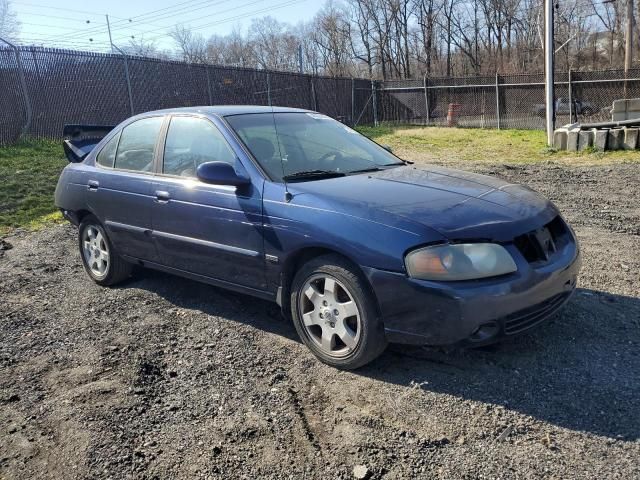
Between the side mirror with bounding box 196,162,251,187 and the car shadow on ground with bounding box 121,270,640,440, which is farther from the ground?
the side mirror with bounding box 196,162,251,187

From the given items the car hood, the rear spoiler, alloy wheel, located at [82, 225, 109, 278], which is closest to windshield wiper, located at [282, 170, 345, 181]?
the car hood

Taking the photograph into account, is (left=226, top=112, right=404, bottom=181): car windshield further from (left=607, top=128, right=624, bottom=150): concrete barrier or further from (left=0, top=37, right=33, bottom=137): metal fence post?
(left=0, top=37, right=33, bottom=137): metal fence post

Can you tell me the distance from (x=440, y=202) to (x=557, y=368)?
1.19m

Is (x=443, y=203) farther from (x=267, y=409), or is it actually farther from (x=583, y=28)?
(x=583, y=28)

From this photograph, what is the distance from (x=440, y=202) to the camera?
3521 mm

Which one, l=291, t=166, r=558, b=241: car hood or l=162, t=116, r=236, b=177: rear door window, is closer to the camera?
l=291, t=166, r=558, b=241: car hood

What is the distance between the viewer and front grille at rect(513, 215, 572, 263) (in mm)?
3379

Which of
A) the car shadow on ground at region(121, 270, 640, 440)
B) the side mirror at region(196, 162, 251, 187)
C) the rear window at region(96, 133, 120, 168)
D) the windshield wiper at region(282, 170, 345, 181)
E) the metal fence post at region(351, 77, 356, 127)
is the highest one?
the metal fence post at region(351, 77, 356, 127)

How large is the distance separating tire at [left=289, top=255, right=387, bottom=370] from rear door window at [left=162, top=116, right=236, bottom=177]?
1.12 m

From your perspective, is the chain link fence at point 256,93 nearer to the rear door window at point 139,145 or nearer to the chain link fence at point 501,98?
the chain link fence at point 501,98

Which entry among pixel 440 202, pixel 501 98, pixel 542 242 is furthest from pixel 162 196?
pixel 501 98

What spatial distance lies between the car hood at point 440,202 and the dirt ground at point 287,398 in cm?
84

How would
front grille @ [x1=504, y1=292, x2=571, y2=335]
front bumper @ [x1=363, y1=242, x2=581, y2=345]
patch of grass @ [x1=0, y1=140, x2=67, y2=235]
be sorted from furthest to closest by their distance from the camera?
patch of grass @ [x1=0, y1=140, x2=67, y2=235] → front grille @ [x1=504, y1=292, x2=571, y2=335] → front bumper @ [x1=363, y1=242, x2=581, y2=345]

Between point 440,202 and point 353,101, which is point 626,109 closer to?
point 353,101
